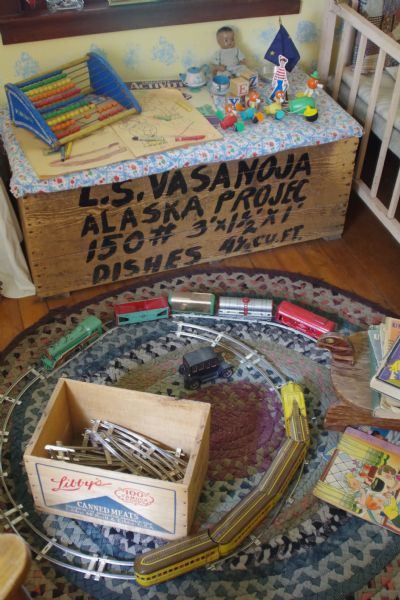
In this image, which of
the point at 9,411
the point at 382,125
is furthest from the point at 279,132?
the point at 9,411

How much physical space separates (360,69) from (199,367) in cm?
121

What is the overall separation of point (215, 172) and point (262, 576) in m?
1.24

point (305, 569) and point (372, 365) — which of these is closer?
point (305, 569)

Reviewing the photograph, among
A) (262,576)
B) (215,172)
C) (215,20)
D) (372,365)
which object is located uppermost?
(215,20)

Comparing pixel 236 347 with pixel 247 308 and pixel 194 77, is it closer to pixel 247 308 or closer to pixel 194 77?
pixel 247 308

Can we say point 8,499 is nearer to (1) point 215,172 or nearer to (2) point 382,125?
(1) point 215,172

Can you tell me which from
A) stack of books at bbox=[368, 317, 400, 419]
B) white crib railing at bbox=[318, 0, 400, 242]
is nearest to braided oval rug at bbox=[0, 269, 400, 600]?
stack of books at bbox=[368, 317, 400, 419]

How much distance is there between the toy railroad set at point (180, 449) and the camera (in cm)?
156

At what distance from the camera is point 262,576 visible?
1.57 metres

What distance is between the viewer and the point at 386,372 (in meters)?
1.73

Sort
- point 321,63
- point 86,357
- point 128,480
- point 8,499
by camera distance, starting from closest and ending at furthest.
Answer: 1. point 128,480
2. point 8,499
3. point 86,357
4. point 321,63

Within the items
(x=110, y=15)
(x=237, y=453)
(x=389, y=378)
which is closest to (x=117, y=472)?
(x=237, y=453)

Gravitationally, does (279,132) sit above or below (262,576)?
above

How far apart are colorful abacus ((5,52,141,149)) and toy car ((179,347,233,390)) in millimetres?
780
